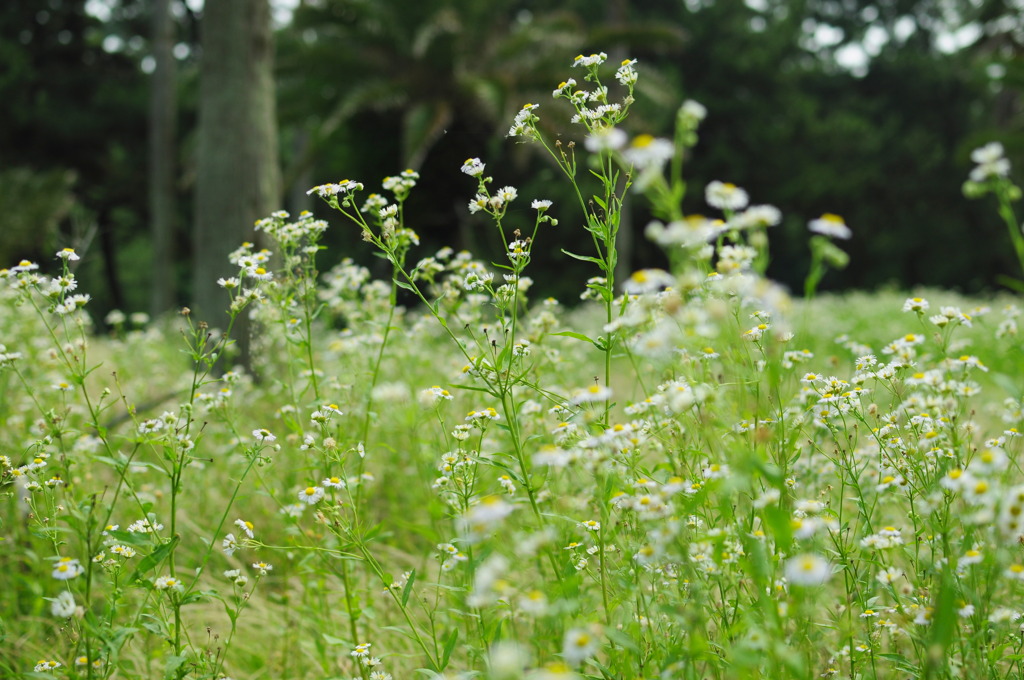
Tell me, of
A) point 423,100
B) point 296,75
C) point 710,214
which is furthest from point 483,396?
point 710,214

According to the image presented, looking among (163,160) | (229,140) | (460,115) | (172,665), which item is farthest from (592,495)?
(163,160)

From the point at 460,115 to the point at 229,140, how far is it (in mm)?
5686

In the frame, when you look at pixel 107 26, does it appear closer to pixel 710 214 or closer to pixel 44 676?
pixel 710 214

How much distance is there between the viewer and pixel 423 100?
1012cm

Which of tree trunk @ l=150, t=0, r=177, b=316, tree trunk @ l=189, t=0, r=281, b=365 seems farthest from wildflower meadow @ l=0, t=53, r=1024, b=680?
tree trunk @ l=150, t=0, r=177, b=316

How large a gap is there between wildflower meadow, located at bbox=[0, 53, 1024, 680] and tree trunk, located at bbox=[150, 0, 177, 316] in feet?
29.4

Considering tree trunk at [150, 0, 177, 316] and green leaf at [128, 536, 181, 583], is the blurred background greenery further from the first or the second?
green leaf at [128, 536, 181, 583]

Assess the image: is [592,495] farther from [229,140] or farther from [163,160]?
[163,160]

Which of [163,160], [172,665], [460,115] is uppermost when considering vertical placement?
[163,160]

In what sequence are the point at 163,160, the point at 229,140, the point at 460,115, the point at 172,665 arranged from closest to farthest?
the point at 172,665 < the point at 229,140 < the point at 460,115 < the point at 163,160

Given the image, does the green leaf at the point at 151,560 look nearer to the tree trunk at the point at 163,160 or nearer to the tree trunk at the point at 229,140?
the tree trunk at the point at 229,140

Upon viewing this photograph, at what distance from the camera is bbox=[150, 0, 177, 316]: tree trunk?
11.6 meters

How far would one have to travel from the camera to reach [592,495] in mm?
2031

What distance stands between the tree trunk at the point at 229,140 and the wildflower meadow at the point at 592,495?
171cm
